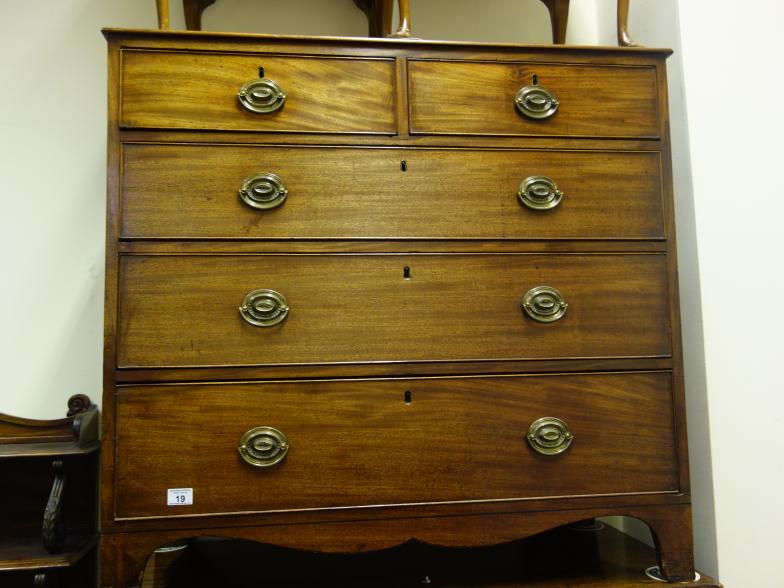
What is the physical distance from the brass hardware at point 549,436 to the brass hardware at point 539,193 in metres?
0.45

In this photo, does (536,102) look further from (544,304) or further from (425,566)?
(425,566)

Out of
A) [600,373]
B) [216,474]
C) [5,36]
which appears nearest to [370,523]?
[216,474]

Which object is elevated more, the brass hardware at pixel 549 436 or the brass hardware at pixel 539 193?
the brass hardware at pixel 539 193

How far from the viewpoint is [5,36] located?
1688 mm

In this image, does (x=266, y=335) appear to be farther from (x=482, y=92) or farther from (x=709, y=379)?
(x=709, y=379)

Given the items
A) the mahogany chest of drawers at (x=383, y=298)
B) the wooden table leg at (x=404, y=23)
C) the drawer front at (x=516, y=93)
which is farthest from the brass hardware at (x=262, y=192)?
the wooden table leg at (x=404, y=23)

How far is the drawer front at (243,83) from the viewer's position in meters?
1.25

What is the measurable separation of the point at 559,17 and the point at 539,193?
71 cm

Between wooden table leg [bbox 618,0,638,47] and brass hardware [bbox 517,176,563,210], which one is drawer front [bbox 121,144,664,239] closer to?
brass hardware [bbox 517,176,563,210]

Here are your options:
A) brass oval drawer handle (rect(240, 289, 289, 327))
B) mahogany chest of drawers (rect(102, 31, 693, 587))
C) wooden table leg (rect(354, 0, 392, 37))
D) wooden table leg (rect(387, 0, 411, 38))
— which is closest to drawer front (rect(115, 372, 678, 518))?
mahogany chest of drawers (rect(102, 31, 693, 587))

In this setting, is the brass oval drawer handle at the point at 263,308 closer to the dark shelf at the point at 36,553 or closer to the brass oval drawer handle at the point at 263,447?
the brass oval drawer handle at the point at 263,447

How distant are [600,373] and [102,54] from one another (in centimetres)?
155

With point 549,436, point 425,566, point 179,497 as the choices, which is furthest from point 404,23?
point 425,566

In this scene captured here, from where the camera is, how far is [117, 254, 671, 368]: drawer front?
3.99 feet
